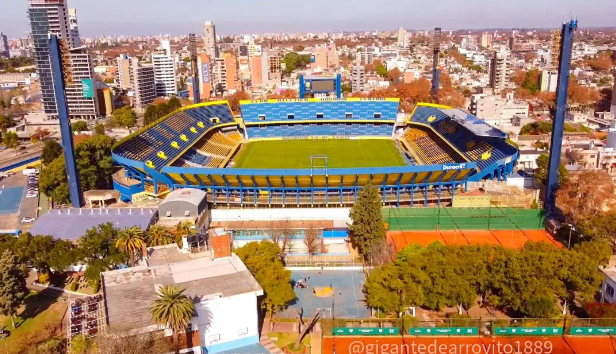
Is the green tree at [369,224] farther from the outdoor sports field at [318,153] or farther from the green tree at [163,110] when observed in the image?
the green tree at [163,110]

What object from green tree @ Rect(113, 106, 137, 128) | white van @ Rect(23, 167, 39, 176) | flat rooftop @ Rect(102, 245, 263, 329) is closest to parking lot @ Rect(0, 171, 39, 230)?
white van @ Rect(23, 167, 39, 176)

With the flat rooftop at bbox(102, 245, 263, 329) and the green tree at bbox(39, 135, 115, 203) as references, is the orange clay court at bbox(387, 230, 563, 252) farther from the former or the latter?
the green tree at bbox(39, 135, 115, 203)

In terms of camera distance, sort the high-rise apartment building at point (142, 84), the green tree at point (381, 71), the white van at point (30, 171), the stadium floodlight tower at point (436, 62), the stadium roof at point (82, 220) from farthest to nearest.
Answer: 1. the green tree at point (381, 71)
2. the high-rise apartment building at point (142, 84)
3. the stadium floodlight tower at point (436, 62)
4. the white van at point (30, 171)
5. the stadium roof at point (82, 220)

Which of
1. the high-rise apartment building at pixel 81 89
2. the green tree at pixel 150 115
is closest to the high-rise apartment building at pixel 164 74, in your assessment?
the high-rise apartment building at pixel 81 89

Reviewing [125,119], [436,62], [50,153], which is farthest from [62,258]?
[436,62]

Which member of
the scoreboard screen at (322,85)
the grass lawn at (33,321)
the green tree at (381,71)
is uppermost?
the scoreboard screen at (322,85)

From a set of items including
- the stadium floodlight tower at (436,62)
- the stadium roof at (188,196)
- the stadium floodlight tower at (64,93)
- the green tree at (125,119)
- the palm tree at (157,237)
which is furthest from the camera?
the green tree at (125,119)

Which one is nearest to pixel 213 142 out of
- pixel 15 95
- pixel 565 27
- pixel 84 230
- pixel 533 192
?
pixel 84 230

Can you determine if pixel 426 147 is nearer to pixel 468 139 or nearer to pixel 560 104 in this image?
pixel 468 139
